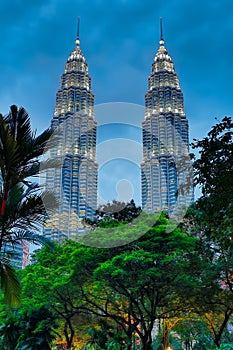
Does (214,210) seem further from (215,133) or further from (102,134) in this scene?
(102,134)

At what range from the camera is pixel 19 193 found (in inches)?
269

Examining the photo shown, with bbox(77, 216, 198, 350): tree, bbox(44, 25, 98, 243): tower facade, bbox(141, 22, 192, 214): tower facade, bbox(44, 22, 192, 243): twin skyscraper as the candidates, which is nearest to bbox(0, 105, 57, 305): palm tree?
bbox(77, 216, 198, 350): tree

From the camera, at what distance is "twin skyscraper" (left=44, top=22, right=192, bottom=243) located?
4169 cm

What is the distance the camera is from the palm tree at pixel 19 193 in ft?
21.2

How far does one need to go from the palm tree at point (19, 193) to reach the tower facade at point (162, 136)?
18.1 m

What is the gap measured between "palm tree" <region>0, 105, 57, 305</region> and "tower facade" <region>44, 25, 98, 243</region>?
2056 centimetres

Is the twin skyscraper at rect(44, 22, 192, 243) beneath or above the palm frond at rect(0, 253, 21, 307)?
above

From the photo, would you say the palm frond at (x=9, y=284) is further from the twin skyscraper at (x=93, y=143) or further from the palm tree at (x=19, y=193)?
the twin skyscraper at (x=93, y=143)

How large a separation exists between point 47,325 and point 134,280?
18.4 feet

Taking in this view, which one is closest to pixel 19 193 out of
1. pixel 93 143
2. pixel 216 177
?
pixel 216 177

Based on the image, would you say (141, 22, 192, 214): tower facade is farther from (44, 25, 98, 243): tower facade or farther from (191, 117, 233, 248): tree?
(191, 117, 233, 248): tree

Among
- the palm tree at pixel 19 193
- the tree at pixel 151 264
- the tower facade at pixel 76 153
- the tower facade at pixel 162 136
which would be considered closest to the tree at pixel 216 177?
the palm tree at pixel 19 193

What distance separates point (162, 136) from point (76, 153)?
1436 cm

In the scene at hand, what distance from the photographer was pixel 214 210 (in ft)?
24.5
